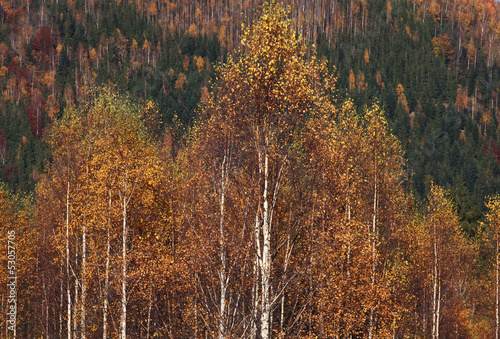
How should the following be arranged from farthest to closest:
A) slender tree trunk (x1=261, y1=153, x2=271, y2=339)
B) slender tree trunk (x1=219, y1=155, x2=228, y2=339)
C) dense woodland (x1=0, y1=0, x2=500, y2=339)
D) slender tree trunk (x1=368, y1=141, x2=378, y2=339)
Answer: slender tree trunk (x1=368, y1=141, x2=378, y2=339)
slender tree trunk (x1=219, y1=155, x2=228, y2=339)
dense woodland (x1=0, y1=0, x2=500, y2=339)
slender tree trunk (x1=261, y1=153, x2=271, y2=339)

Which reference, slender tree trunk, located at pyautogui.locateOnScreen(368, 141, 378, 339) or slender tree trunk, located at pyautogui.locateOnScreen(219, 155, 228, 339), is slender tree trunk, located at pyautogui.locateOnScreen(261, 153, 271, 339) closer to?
slender tree trunk, located at pyautogui.locateOnScreen(219, 155, 228, 339)

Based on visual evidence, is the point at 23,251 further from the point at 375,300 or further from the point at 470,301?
the point at 470,301

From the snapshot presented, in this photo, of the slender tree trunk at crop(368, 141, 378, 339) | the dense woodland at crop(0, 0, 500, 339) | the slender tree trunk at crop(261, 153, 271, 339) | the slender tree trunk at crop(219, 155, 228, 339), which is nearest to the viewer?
the slender tree trunk at crop(261, 153, 271, 339)

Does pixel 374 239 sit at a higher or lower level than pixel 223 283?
lower

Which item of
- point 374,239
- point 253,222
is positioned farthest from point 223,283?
point 374,239

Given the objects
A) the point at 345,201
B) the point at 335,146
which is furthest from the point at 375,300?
the point at 335,146

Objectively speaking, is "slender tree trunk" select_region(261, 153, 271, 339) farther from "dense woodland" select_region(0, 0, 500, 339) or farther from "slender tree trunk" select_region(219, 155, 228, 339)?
"slender tree trunk" select_region(219, 155, 228, 339)

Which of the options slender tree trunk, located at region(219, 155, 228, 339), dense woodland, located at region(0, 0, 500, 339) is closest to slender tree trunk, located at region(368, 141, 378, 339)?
dense woodland, located at region(0, 0, 500, 339)

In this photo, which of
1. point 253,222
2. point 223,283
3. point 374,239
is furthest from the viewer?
point 374,239

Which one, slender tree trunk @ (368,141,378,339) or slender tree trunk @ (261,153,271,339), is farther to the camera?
slender tree trunk @ (368,141,378,339)

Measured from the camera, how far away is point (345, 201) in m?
29.4

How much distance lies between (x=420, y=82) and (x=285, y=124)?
18932cm

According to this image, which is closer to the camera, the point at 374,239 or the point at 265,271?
the point at 265,271

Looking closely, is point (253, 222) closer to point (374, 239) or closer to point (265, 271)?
point (374, 239)
